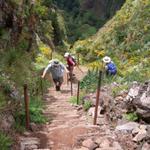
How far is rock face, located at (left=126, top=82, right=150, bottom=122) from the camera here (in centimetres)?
909

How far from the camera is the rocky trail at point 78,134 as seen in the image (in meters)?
8.13

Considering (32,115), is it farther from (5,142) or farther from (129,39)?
(129,39)

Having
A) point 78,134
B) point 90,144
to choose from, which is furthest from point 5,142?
point 78,134

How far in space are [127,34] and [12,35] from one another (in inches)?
567

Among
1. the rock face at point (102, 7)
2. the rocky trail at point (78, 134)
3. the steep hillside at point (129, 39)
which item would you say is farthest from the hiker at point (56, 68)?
the rock face at point (102, 7)

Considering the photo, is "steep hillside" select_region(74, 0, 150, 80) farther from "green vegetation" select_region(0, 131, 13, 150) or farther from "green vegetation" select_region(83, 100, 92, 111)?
"green vegetation" select_region(0, 131, 13, 150)

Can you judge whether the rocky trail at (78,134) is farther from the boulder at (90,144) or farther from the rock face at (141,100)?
the rock face at (141,100)

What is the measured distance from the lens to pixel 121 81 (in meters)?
13.4

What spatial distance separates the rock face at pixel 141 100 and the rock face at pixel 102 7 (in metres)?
81.7

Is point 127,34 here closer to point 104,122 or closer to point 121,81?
point 121,81

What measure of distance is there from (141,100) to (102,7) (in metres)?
84.9

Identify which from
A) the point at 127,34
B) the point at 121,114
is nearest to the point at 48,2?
the point at 127,34

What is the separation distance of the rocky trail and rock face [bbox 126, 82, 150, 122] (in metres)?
0.28

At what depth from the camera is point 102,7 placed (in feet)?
305
